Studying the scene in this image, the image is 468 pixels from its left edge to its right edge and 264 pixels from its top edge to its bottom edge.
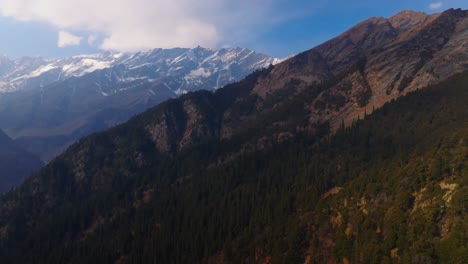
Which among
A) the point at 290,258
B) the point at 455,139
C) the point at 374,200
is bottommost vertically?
the point at 290,258

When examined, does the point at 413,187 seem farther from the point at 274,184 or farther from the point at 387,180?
the point at 274,184

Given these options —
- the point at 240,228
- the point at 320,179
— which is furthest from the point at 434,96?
the point at 240,228

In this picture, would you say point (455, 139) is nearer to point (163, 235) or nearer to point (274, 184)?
point (274, 184)

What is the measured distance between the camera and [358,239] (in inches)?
4277

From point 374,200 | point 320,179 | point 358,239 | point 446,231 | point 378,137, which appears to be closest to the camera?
point 446,231

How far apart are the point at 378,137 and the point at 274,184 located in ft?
169

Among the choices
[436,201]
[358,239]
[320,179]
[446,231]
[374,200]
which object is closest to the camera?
[446,231]

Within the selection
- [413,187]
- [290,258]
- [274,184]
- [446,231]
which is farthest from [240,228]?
[446,231]

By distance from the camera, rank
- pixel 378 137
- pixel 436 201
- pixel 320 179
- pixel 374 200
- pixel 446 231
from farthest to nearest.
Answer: pixel 378 137
pixel 320 179
pixel 374 200
pixel 436 201
pixel 446 231

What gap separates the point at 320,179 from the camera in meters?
165

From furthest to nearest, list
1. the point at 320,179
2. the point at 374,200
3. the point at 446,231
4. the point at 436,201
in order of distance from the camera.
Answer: the point at 320,179 < the point at 374,200 < the point at 436,201 < the point at 446,231

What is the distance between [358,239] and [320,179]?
57146 mm

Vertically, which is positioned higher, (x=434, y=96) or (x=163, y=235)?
(x=434, y=96)

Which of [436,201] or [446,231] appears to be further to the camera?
[436,201]
